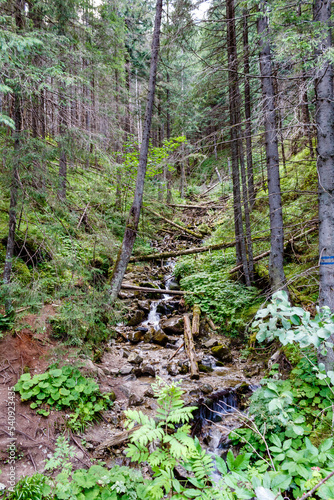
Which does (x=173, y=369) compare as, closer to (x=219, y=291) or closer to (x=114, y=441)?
(x=114, y=441)

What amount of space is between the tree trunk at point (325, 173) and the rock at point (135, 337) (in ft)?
17.3

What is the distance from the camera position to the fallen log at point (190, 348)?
242 inches

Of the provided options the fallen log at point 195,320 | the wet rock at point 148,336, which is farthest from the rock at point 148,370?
the fallen log at point 195,320

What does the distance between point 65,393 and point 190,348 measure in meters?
3.52

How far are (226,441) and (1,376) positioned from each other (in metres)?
4.00

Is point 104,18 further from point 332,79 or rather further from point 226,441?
point 226,441

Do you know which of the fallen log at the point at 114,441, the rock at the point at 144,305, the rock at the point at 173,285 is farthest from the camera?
the rock at the point at 173,285

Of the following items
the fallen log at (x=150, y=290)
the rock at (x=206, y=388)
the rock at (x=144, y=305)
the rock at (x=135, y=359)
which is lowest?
the rock at (x=206, y=388)

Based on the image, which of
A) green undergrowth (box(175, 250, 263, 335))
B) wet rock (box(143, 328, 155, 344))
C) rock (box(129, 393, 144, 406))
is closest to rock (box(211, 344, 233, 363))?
green undergrowth (box(175, 250, 263, 335))

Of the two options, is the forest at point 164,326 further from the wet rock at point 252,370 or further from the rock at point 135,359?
the rock at point 135,359

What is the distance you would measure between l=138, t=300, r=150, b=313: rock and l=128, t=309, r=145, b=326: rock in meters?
0.32

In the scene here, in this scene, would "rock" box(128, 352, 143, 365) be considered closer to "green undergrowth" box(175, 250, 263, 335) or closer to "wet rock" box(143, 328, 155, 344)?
"wet rock" box(143, 328, 155, 344)

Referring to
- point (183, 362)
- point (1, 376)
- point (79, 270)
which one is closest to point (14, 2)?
point (79, 270)

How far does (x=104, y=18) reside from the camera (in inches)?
447
